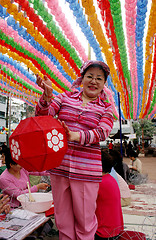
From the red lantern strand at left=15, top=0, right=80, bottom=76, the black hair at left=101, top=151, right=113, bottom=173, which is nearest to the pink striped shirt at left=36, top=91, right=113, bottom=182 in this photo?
the black hair at left=101, top=151, right=113, bottom=173

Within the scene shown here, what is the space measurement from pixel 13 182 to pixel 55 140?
6.08ft

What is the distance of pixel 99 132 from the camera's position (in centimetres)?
133

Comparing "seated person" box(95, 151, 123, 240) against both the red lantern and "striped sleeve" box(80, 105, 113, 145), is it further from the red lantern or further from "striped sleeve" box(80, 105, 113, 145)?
the red lantern

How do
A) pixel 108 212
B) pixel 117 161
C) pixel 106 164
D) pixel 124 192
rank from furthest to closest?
pixel 117 161 → pixel 124 192 → pixel 106 164 → pixel 108 212

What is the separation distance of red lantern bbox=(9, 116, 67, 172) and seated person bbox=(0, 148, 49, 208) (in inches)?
60.5

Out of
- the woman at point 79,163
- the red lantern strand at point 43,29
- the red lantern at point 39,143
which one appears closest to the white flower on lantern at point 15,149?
the red lantern at point 39,143

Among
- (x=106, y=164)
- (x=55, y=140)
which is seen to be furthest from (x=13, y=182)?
(x=55, y=140)

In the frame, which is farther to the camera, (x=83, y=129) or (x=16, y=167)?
(x=16, y=167)

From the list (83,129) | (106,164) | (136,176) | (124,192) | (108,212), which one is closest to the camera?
(83,129)

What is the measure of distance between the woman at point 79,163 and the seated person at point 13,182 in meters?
1.21

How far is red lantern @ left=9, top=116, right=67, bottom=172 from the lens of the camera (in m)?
1.01

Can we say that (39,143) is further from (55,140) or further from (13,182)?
(13,182)

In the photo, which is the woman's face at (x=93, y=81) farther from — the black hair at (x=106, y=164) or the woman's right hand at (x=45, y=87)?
the black hair at (x=106, y=164)

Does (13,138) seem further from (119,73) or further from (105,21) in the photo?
(119,73)
